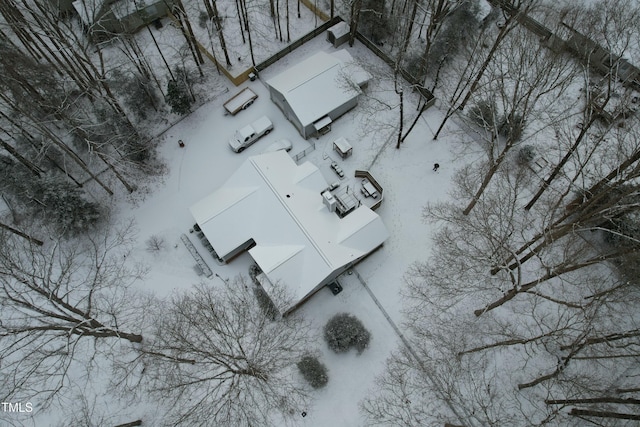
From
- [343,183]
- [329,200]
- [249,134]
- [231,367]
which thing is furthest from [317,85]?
[231,367]

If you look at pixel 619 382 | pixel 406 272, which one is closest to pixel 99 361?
pixel 406 272

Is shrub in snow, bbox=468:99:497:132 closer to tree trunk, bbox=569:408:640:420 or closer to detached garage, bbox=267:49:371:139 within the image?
detached garage, bbox=267:49:371:139

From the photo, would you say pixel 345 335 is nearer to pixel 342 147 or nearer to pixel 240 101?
pixel 342 147

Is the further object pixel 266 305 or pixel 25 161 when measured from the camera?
pixel 25 161

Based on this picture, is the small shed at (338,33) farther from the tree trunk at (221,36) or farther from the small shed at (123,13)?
the small shed at (123,13)

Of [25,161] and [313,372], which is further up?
[25,161]

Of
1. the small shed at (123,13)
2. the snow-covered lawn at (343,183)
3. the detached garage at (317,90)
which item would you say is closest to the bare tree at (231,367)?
the snow-covered lawn at (343,183)

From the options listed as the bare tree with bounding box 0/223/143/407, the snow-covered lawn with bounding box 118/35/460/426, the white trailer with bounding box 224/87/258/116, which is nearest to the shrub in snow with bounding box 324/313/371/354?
the snow-covered lawn with bounding box 118/35/460/426
